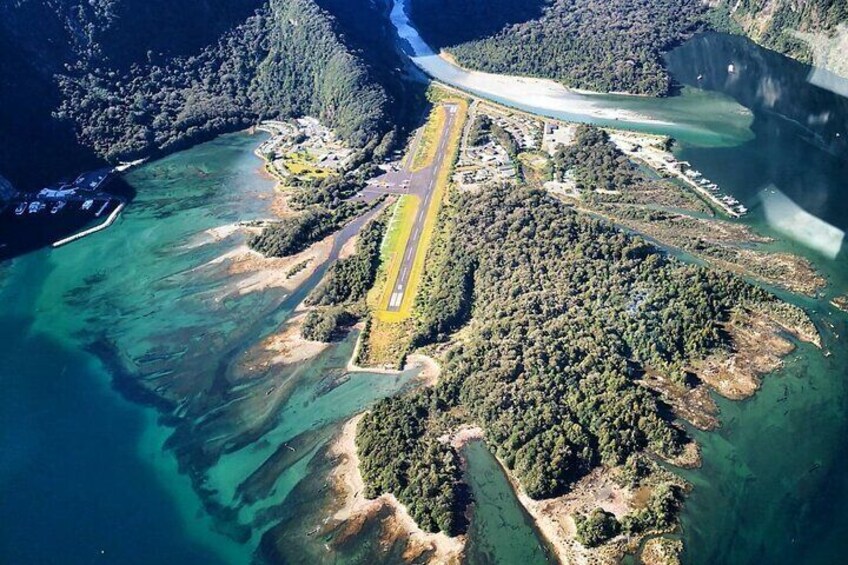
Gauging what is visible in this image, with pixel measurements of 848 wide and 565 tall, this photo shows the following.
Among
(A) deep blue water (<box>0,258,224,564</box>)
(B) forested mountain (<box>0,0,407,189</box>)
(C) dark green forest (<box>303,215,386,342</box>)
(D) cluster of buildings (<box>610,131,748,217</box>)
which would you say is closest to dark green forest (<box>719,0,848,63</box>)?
(D) cluster of buildings (<box>610,131,748,217</box>)

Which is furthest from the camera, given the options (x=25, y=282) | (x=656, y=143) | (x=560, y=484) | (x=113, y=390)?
(x=656, y=143)

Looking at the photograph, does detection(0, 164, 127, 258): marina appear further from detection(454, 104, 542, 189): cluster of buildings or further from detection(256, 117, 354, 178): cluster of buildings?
detection(454, 104, 542, 189): cluster of buildings

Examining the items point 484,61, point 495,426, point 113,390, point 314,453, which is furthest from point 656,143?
point 113,390

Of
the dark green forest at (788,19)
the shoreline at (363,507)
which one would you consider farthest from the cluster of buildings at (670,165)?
the shoreline at (363,507)

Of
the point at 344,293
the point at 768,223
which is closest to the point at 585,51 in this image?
the point at 768,223

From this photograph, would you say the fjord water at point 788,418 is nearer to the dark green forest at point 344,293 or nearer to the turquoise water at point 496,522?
the turquoise water at point 496,522

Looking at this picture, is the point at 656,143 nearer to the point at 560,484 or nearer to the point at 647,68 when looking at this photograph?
the point at 647,68
